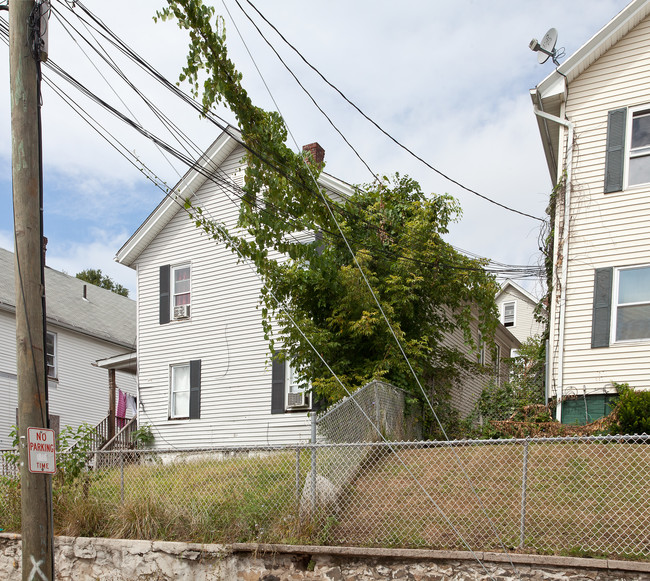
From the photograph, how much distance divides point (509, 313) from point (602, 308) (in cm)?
2568

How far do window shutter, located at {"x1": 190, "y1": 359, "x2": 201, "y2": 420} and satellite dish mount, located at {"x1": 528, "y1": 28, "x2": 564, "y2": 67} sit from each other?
10342 millimetres

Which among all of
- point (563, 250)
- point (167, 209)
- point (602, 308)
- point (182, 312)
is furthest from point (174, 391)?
point (602, 308)

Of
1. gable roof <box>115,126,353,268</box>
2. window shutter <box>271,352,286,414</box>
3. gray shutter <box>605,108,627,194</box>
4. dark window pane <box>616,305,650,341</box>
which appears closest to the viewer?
dark window pane <box>616,305,650,341</box>

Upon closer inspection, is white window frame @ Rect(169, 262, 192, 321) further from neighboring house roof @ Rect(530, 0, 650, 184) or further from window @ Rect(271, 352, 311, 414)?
neighboring house roof @ Rect(530, 0, 650, 184)

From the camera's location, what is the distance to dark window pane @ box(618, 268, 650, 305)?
1113 centimetres

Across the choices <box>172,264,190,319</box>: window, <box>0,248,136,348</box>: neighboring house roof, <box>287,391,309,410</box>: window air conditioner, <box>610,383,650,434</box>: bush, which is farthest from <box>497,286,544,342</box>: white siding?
<box>610,383,650,434</box>: bush

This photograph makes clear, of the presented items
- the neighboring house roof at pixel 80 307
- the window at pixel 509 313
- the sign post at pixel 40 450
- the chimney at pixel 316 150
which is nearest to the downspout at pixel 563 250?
the chimney at pixel 316 150

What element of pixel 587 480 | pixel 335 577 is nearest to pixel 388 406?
pixel 587 480

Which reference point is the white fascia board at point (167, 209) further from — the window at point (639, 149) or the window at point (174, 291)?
the window at point (639, 149)

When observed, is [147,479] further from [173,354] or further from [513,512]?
[173,354]

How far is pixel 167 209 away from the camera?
1734 centimetres

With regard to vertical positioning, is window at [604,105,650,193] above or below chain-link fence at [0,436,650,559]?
above

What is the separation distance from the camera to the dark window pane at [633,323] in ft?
36.1

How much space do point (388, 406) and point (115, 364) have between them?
32.0ft
